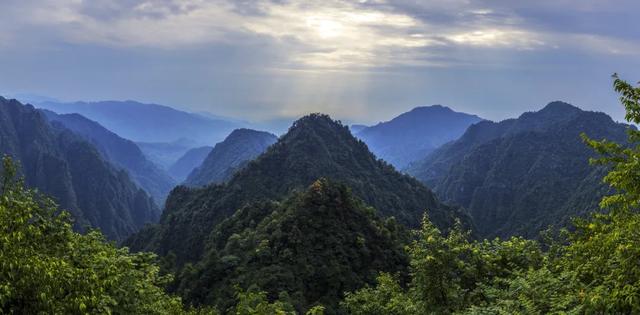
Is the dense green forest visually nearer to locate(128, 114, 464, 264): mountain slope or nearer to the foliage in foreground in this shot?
the foliage in foreground

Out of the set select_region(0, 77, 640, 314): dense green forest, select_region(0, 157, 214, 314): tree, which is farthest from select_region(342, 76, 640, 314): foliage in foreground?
select_region(0, 157, 214, 314): tree

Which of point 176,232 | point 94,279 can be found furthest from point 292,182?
point 94,279

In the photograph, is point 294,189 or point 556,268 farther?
point 294,189

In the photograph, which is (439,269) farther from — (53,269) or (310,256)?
(310,256)

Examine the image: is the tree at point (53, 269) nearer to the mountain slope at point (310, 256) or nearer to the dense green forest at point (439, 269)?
the dense green forest at point (439, 269)

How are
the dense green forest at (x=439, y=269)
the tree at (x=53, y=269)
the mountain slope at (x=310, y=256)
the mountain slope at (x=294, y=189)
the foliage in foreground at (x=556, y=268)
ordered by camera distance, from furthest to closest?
the mountain slope at (x=294, y=189), the mountain slope at (x=310, y=256), the foliage in foreground at (x=556, y=268), the dense green forest at (x=439, y=269), the tree at (x=53, y=269)

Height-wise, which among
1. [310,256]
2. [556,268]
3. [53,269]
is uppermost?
[53,269]

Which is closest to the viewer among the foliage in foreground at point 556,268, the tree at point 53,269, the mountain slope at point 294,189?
the tree at point 53,269

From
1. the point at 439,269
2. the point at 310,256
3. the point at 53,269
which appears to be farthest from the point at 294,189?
the point at 53,269

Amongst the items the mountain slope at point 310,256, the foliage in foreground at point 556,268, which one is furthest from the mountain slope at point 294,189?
the foliage in foreground at point 556,268
